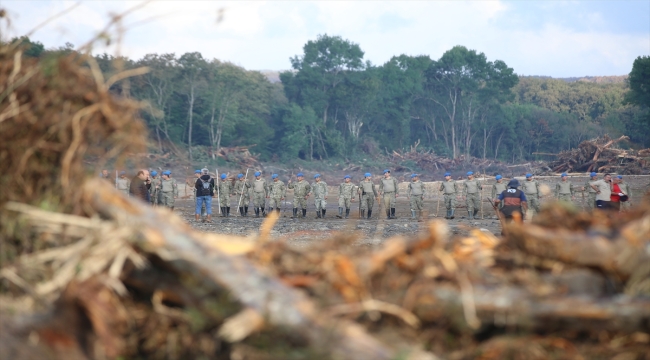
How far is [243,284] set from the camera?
4473mm

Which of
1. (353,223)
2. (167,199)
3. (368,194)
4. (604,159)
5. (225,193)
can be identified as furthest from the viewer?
(604,159)

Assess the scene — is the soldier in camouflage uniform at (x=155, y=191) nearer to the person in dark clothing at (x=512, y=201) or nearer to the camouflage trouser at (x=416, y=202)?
the camouflage trouser at (x=416, y=202)

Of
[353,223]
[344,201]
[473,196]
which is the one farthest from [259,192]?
[473,196]

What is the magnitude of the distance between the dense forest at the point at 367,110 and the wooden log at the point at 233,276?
47917 mm

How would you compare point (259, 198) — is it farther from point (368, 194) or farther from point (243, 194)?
point (368, 194)

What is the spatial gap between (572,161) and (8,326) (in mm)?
43236

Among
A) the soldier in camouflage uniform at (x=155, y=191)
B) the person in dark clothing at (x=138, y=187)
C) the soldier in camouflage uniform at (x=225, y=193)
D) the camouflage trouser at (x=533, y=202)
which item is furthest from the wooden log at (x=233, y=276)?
the soldier in camouflage uniform at (x=225, y=193)

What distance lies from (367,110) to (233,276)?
66440 millimetres

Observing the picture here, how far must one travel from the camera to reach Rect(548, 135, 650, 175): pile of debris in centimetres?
4125

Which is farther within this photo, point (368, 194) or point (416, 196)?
point (368, 194)

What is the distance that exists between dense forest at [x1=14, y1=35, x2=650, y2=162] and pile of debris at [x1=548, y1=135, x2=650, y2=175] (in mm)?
14574

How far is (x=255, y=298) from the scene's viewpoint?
440cm

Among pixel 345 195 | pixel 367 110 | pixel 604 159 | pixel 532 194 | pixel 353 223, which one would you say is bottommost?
pixel 353 223

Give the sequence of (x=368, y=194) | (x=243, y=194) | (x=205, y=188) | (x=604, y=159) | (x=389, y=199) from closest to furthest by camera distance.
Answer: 1. (x=205, y=188)
2. (x=389, y=199)
3. (x=368, y=194)
4. (x=243, y=194)
5. (x=604, y=159)
